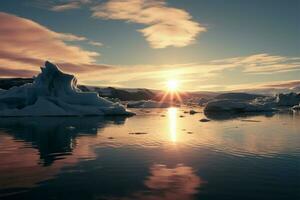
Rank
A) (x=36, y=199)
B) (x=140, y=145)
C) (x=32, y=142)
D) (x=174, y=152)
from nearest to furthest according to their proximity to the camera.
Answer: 1. (x=36, y=199)
2. (x=174, y=152)
3. (x=140, y=145)
4. (x=32, y=142)

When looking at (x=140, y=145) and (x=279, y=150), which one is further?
(x=140, y=145)

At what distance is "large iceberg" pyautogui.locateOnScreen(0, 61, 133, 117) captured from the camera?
42.8m

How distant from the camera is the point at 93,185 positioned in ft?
36.7

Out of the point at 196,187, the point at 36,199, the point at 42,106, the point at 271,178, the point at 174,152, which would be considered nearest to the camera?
the point at 36,199

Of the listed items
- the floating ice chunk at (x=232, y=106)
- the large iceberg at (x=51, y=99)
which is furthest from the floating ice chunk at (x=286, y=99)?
the large iceberg at (x=51, y=99)

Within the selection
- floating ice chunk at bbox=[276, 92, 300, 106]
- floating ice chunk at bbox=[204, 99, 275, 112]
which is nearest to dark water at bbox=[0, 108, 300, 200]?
floating ice chunk at bbox=[204, 99, 275, 112]

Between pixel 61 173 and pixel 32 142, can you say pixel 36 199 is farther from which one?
pixel 32 142

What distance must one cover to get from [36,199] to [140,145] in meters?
10.6

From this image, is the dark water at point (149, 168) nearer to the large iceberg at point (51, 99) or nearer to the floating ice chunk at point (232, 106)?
the large iceberg at point (51, 99)

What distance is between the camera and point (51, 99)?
43719mm

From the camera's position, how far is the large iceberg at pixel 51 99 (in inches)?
1683

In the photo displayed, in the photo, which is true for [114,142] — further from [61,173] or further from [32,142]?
[61,173]

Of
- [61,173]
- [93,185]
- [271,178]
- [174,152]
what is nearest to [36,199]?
[93,185]

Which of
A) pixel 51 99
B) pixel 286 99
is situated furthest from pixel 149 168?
pixel 286 99
